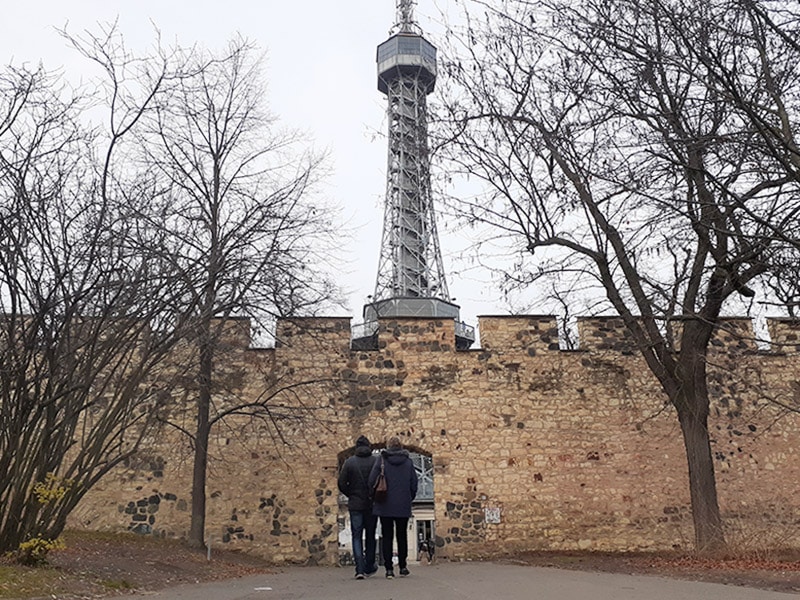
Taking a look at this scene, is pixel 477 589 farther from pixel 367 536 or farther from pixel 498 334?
pixel 498 334

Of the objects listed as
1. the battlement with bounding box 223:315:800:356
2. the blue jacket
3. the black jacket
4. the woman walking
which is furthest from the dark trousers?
the battlement with bounding box 223:315:800:356

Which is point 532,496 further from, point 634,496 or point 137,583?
point 137,583

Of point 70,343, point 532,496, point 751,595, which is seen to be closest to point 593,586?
point 751,595

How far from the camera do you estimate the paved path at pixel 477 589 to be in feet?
17.4

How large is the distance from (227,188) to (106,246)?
5.36 meters

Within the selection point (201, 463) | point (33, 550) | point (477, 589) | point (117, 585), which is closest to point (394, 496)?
point (477, 589)

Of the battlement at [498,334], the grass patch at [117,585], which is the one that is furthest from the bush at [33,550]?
the battlement at [498,334]

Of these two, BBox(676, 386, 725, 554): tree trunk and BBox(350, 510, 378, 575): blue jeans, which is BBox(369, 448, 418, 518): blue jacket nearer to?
BBox(350, 510, 378, 575): blue jeans

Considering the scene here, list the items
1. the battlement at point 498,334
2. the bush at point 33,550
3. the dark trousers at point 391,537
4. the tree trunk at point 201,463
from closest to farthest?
the bush at point 33,550 < the dark trousers at point 391,537 < the tree trunk at point 201,463 < the battlement at point 498,334

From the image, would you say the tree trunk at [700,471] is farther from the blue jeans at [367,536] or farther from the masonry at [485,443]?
the blue jeans at [367,536]

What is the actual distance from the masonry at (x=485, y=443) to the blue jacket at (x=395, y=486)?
442 cm

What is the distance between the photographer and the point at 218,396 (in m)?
12.3

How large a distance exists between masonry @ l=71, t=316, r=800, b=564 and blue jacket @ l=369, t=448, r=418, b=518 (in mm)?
4422

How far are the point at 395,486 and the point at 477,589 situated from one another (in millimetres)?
1677
